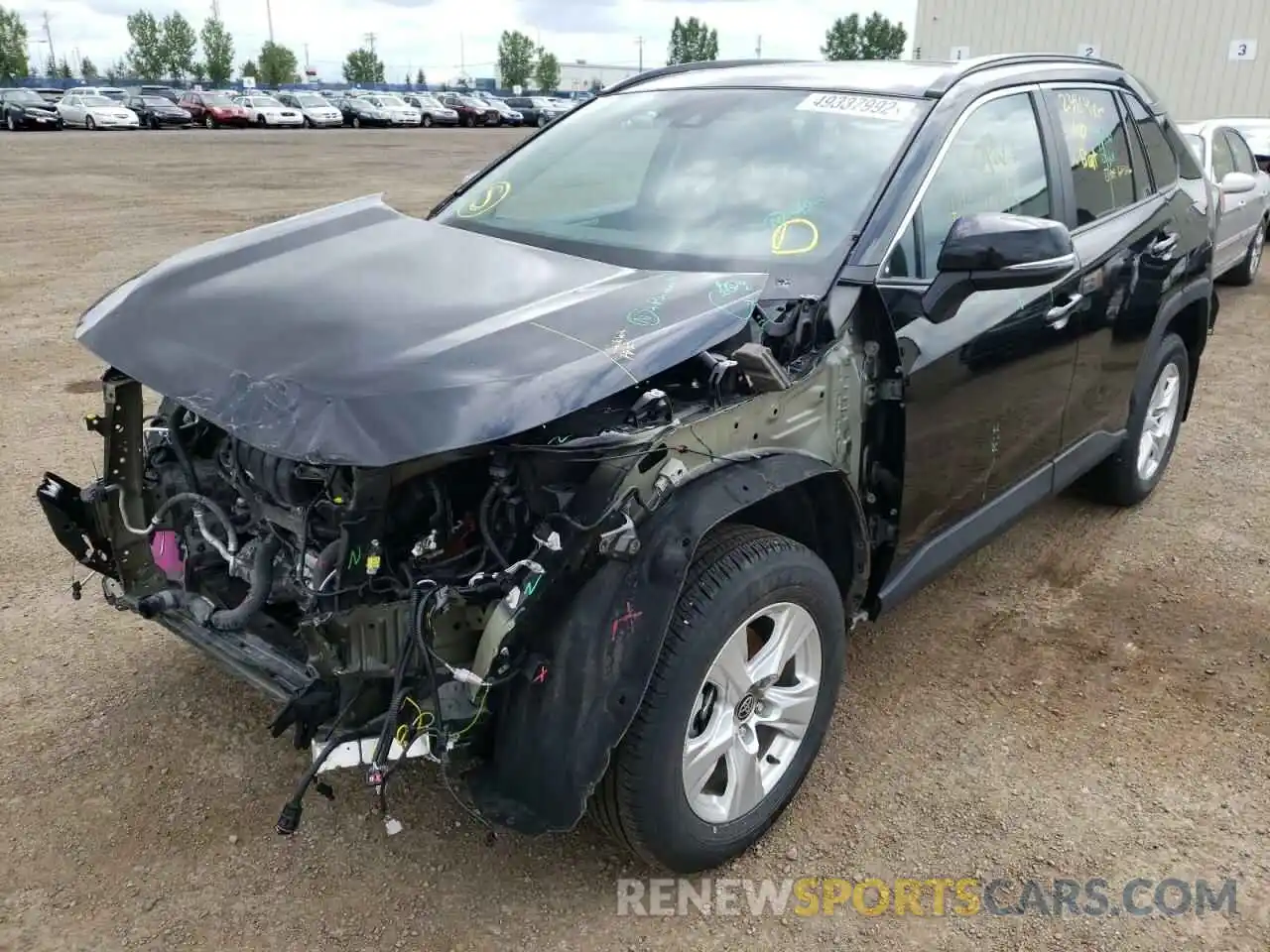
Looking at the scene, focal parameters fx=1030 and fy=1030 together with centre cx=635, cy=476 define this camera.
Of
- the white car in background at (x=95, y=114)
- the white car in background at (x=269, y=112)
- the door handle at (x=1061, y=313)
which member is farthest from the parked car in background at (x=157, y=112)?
the door handle at (x=1061, y=313)

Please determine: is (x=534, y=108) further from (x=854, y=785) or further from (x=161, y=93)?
(x=854, y=785)

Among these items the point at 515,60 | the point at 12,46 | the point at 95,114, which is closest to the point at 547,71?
the point at 515,60

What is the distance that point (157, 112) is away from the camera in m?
38.7

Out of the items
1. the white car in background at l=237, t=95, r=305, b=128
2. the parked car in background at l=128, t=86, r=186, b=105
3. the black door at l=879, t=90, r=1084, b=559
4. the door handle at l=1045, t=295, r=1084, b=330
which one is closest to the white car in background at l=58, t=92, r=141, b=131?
the parked car in background at l=128, t=86, r=186, b=105

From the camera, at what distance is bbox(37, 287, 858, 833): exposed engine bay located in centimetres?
216

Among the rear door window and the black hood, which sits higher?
the rear door window

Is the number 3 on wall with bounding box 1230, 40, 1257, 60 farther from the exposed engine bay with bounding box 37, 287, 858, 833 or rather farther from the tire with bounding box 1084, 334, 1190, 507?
the exposed engine bay with bounding box 37, 287, 858, 833

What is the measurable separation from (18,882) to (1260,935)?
296cm

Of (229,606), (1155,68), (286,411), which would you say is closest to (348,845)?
(229,606)

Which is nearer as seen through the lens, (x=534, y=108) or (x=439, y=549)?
(x=439, y=549)

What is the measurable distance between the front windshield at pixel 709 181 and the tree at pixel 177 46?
314 ft

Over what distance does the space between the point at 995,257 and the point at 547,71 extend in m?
108

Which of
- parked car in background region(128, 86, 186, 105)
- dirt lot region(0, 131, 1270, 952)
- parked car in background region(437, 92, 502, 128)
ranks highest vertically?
parked car in background region(128, 86, 186, 105)

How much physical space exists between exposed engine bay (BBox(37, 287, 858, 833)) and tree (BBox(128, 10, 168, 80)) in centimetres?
9632
